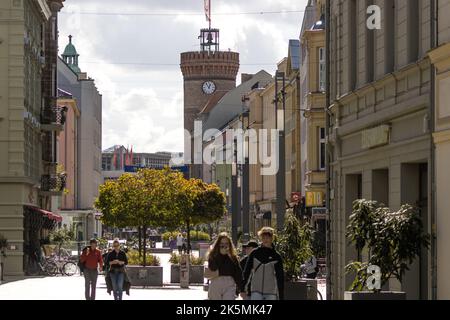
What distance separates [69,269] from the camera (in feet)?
184

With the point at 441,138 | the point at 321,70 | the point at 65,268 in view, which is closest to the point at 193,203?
the point at 65,268

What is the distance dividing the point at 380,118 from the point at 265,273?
770 cm

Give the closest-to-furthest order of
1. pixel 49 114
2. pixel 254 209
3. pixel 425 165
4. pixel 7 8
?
pixel 425 165 < pixel 7 8 < pixel 49 114 < pixel 254 209

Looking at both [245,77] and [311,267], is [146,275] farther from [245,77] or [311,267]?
[245,77]

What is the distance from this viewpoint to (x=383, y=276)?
2061 cm

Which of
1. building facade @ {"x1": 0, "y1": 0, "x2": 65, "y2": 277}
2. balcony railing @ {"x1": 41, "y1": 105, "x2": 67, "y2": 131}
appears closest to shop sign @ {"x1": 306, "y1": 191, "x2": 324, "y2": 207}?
building facade @ {"x1": 0, "y1": 0, "x2": 65, "y2": 277}

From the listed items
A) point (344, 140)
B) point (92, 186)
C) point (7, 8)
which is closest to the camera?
point (344, 140)

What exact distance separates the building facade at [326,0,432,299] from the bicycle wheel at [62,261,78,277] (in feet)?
81.7

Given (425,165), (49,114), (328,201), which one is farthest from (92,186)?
(425,165)

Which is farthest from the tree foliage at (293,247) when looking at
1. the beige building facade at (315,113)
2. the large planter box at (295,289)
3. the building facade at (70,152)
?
the building facade at (70,152)

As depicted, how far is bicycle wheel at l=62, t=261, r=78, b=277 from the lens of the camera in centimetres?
5575

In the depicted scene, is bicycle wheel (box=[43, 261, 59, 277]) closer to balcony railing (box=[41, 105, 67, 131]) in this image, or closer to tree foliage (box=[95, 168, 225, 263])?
tree foliage (box=[95, 168, 225, 263])

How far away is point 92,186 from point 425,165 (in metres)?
102
